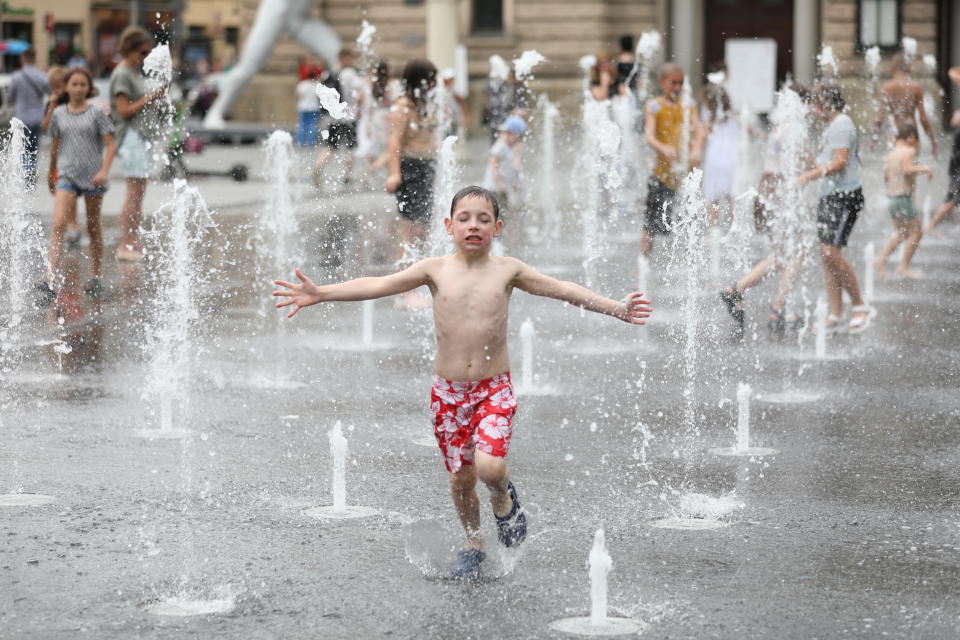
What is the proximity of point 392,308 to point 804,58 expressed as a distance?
27.1 meters

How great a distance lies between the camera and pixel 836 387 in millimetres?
9453

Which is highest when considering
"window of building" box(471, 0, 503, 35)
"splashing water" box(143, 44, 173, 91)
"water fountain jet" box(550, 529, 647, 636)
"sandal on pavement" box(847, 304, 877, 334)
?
"window of building" box(471, 0, 503, 35)

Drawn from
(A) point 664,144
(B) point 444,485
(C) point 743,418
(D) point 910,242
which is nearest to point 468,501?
(B) point 444,485

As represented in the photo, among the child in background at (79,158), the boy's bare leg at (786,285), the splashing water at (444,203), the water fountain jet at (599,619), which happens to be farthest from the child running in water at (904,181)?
the water fountain jet at (599,619)

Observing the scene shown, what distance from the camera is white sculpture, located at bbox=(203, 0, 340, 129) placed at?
1161 inches

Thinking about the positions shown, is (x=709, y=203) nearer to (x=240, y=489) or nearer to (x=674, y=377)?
(x=674, y=377)

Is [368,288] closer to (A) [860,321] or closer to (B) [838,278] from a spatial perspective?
(B) [838,278]

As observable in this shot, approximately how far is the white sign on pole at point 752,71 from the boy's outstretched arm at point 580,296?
30.2 meters

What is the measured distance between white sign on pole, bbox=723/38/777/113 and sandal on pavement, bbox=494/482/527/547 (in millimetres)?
30312

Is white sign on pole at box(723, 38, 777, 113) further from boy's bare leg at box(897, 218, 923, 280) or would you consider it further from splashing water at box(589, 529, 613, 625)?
splashing water at box(589, 529, 613, 625)

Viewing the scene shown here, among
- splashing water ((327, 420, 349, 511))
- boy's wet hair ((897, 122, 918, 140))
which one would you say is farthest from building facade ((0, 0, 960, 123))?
splashing water ((327, 420, 349, 511))

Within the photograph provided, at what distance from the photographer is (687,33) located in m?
39.3

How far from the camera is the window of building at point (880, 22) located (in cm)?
3762

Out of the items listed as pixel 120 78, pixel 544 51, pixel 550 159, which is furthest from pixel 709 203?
pixel 544 51
